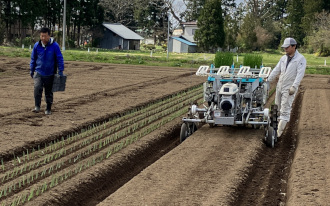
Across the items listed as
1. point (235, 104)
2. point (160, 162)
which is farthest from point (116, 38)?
point (160, 162)

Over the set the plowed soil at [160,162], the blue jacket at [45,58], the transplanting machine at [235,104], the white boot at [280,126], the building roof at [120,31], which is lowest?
the plowed soil at [160,162]

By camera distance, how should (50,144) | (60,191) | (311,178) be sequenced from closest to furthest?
(60,191) → (311,178) → (50,144)

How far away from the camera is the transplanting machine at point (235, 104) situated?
28.7 feet

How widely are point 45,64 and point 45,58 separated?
129 millimetres

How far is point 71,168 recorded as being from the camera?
6.69m

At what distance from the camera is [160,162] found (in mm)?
7117

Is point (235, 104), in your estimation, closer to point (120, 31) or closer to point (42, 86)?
point (42, 86)

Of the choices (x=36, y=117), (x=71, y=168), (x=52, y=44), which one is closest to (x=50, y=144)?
(x=71, y=168)

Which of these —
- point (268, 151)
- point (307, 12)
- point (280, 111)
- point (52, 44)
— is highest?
point (307, 12)

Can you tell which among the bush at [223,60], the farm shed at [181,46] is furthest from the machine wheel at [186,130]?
the farm shed at [181,46]

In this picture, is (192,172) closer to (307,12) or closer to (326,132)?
(326,132)

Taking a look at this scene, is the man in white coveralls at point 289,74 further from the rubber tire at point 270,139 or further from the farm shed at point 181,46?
the farm shed at point 181,46

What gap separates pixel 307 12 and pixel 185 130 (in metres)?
57.1

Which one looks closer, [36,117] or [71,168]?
[71,168]
